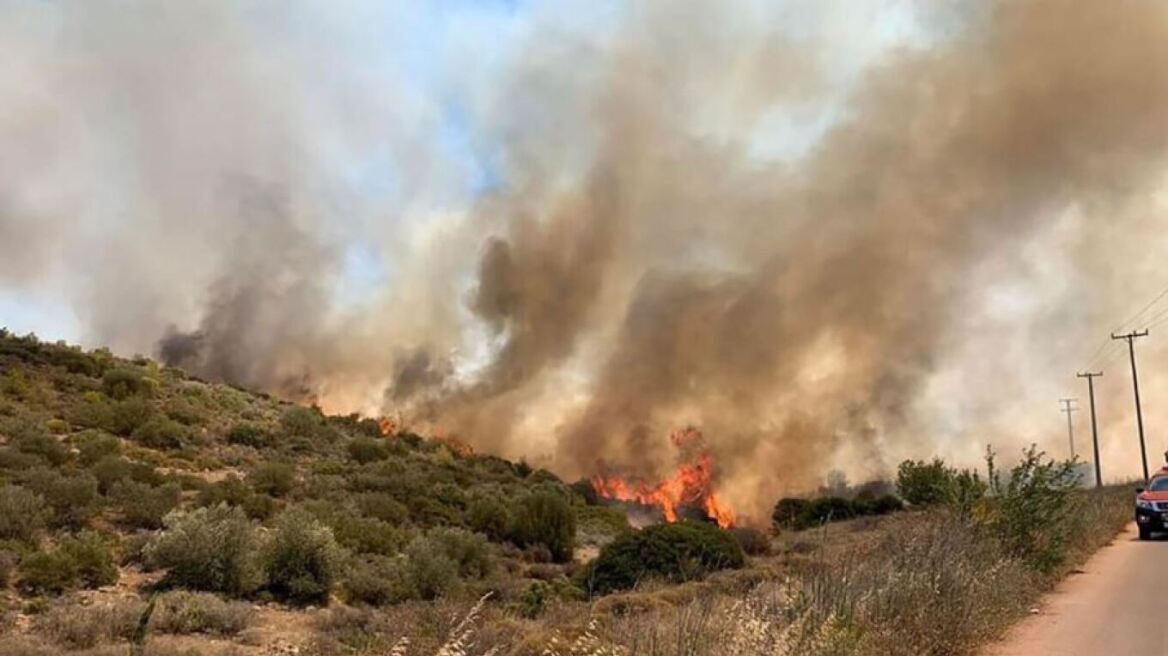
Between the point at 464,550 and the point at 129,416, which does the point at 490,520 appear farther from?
the point at 129,416

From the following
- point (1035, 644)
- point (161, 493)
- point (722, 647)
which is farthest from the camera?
point (161, 493)

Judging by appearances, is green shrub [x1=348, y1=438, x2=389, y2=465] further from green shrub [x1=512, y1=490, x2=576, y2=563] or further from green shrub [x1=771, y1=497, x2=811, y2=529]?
green shrub [x1=771, y1=497, x2=811, y2=529]

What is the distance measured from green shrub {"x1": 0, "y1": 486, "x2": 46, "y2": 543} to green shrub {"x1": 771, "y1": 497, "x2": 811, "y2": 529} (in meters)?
34.4

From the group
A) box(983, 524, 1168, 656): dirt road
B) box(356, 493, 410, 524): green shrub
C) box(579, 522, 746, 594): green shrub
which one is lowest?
box(983, 524, 1168, 656): dirt road

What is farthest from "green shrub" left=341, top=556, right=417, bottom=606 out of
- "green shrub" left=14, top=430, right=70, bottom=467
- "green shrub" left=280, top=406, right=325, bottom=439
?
"green shrub" left=280, top=406, right=325, bottom=439

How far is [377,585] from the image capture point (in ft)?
57.9

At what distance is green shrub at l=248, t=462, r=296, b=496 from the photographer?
87.0 ft

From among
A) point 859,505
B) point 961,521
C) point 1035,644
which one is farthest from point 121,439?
point 859,505

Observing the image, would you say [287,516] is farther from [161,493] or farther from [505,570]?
[505,570]

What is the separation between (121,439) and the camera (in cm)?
2920

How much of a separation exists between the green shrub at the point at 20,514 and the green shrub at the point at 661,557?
38.0ft

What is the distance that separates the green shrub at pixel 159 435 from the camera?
29.7m

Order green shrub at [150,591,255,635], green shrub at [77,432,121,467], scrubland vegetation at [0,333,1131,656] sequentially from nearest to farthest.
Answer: scrubland vegetation at [0,333,1131,656] < green shrub at [150,591,255,635] < green shrub at [77,432,121,467]

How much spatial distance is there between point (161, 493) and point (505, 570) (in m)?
8.79
